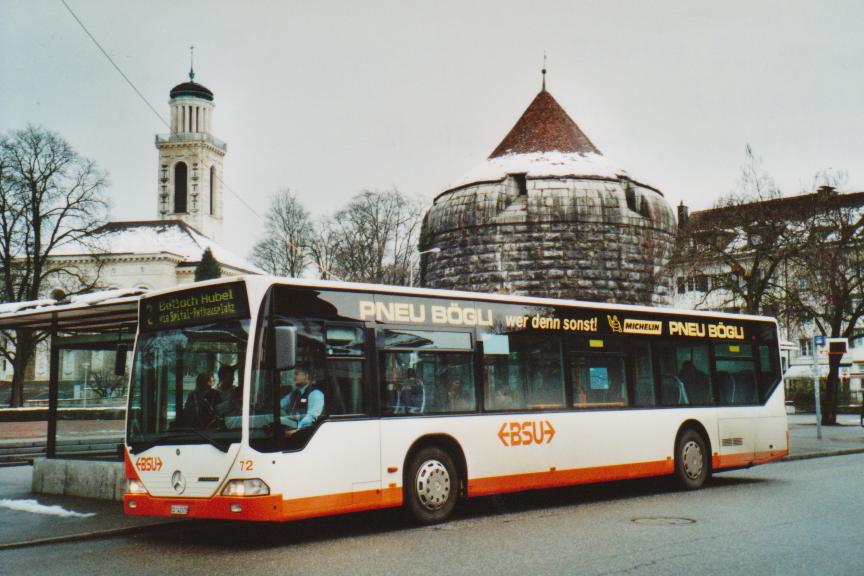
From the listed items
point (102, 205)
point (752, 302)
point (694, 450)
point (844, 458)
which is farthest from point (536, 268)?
point (694, 450)

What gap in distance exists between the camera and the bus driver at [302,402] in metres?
9.27

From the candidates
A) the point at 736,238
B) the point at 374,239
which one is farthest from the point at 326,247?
the point at 736,238

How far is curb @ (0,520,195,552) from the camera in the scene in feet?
32.0

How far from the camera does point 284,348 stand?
886 centimetres

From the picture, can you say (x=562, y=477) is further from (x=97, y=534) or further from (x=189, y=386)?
(x=97, y=534)

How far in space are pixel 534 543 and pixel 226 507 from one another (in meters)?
2.93

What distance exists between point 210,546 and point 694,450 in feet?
26.0

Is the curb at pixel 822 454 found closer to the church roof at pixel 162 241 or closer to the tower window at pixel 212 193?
the church roof at pixel 162 241

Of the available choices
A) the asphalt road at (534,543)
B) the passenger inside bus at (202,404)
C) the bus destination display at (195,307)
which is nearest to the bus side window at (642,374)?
the asphalt road at (534,543)

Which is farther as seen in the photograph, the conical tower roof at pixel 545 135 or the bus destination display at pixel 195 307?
the conical tower roof at pixel 545 135

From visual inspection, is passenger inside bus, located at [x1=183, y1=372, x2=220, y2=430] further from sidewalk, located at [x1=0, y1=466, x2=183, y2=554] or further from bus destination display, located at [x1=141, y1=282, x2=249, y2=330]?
sidewalk, located at [x1=0, y1=466, x2=183, y2=554]

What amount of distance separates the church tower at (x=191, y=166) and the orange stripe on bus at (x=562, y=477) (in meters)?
95.6

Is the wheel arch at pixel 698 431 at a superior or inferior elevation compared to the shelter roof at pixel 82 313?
inferior

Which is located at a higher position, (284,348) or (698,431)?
(284,348)
